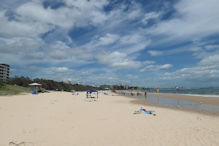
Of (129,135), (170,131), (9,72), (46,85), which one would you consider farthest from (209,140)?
(9,72)

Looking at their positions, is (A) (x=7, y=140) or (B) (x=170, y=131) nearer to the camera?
(A) (x=7, y=140)

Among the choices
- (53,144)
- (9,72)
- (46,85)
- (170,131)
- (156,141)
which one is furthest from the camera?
(9,72)

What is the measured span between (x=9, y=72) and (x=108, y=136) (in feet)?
299

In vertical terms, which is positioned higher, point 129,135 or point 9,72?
point 9,72

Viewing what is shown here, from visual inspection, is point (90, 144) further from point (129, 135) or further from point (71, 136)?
point (129, 135)

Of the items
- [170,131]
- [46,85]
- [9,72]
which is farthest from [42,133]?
[9,72]

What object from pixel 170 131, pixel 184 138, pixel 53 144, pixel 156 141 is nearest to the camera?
pixel 53 144

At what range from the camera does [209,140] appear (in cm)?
602

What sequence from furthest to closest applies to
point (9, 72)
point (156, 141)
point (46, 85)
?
1. point (9, 72)
2. point (46, 85)
3. point (156, 141)

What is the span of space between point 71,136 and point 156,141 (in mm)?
3416

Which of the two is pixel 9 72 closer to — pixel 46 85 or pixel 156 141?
pixel 46 85

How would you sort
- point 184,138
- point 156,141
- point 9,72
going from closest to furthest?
1. point 156,141
2. point 184,138
3. point 9,72

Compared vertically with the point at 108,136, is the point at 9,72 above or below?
above

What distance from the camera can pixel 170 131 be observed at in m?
7.10
